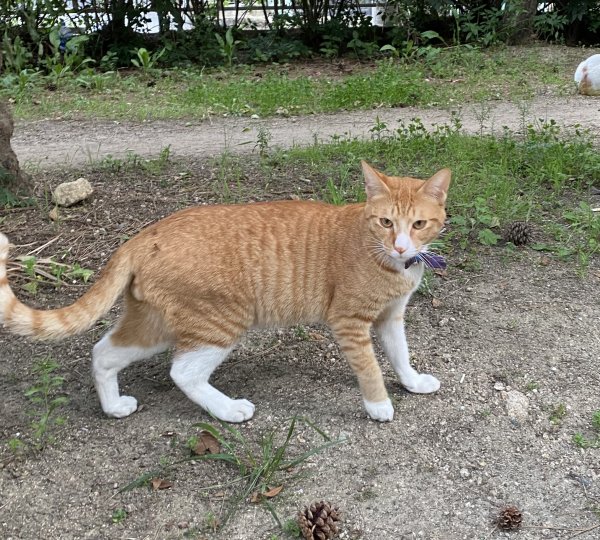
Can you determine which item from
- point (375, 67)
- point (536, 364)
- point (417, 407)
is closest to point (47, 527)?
point (417, 407)

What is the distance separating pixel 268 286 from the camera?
3.61m

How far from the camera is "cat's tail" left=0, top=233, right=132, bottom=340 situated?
3.21 m

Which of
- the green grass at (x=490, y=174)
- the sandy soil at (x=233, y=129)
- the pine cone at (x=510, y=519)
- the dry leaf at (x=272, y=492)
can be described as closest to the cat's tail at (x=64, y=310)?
the dry leaf at (x=272, y=492)

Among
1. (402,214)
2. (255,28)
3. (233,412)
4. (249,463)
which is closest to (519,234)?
(402,214)

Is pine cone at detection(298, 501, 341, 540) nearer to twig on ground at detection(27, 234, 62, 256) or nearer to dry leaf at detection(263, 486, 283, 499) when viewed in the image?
dry leaf at detection(263, 486, 283, 499)

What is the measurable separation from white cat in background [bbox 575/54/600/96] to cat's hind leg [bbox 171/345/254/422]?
266 inches

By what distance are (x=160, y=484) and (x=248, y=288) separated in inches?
39.0

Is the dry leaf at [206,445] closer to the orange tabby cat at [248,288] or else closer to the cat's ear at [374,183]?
the orange tabby cat at [248,288]

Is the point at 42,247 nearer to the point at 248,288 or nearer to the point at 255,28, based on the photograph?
the point at 248,288

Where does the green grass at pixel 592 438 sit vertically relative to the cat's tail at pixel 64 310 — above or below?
below

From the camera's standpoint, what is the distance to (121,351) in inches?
142

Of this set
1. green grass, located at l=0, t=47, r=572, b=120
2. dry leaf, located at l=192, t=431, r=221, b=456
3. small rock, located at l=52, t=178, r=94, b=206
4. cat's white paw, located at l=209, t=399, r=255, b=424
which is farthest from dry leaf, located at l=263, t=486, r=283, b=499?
green grass, located at l=0, t=47, r=572, b=120

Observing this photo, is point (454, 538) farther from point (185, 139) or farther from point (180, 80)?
point (180, 80)

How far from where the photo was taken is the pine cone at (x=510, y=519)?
2873 millimetres
